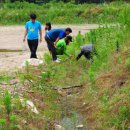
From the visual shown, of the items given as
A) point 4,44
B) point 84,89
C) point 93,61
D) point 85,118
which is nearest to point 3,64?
point 93,61

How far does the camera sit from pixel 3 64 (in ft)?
43.7

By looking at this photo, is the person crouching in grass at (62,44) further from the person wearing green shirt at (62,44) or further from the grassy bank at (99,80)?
the grassy bank at (99,80)

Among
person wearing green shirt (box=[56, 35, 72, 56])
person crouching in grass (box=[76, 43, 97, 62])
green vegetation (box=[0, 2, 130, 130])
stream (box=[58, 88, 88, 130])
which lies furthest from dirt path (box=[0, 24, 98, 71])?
stream (box=[58, 88, 88, 130])

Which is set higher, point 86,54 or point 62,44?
point 62,44

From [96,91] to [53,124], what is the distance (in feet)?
5.97

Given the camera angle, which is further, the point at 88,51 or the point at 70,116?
the point at 88,51

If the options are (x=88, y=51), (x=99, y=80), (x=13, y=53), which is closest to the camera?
(x=99, y=80)

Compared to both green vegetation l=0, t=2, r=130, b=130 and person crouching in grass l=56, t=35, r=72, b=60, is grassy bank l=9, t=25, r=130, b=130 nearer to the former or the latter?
green vegetation l=0, t=2, r=130, b=130

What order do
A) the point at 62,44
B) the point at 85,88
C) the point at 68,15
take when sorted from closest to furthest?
1. the point at 85,88
2. the point at 62,44
3. the point at 68,15

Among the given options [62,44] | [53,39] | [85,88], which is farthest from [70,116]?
[53,39]

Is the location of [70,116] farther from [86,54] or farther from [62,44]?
[62,44]

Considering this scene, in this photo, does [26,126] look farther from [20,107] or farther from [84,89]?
[84,89]

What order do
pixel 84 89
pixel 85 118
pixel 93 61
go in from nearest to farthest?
pixel 85 118 → pixel 84 89 → pixel 93 61

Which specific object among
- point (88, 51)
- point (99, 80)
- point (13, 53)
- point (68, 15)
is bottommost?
point (68, 15)
